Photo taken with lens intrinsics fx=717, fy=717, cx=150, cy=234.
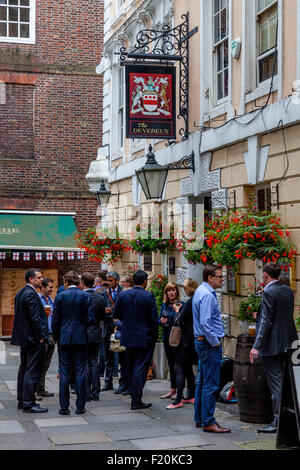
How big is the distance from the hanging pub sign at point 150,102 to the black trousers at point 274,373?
5.59 meters

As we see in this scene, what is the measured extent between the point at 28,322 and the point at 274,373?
128 inches

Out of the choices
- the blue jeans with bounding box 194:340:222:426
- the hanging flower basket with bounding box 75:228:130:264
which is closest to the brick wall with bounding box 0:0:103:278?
the hanging flower basket with bounding box 75:228:130:264

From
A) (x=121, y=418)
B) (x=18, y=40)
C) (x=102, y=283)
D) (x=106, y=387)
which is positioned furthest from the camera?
(x=18, y=40)

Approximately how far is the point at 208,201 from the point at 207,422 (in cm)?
575

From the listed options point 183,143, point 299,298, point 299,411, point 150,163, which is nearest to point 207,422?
point 299,411

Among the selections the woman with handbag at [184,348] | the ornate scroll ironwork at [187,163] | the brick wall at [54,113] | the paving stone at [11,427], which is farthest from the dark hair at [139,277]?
the brick wall at [54,113]

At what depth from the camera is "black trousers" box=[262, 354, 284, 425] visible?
7.66m

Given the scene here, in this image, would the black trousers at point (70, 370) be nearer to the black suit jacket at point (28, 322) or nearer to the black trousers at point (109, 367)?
the black suit jacket at point (28, 322)

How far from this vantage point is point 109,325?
36.6ft

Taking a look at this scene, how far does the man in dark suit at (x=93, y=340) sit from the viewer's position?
30.9 feet

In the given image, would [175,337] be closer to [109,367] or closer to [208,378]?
[208,378]

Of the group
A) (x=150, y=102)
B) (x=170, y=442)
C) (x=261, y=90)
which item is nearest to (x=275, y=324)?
(x=170, y=442)

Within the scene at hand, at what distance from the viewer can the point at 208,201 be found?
42.1 ft

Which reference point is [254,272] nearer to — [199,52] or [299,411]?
[299,411]
